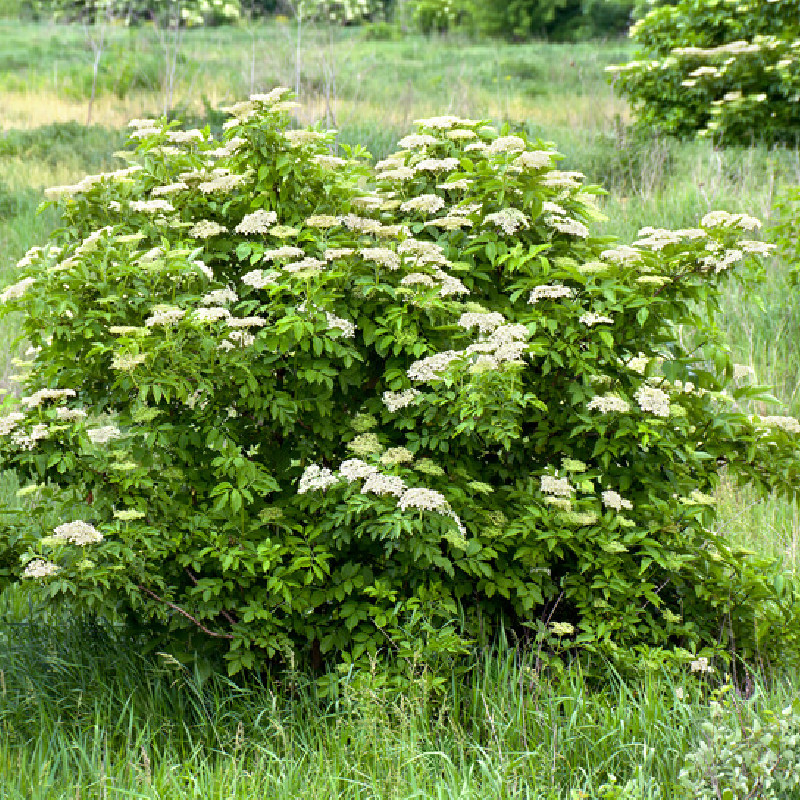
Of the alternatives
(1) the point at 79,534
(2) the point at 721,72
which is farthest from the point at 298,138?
(2) the point at 721,72

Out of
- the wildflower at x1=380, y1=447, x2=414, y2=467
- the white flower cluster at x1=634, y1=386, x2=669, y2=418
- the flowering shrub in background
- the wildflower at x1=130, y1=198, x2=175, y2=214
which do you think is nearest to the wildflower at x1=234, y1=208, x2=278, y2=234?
the flowering shrub in background

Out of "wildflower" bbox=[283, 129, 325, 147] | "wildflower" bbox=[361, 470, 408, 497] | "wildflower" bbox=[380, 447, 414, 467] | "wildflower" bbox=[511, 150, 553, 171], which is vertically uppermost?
"wildflower" bbox=[283, 129, 325, 147]

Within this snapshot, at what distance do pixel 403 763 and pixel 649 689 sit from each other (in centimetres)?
93

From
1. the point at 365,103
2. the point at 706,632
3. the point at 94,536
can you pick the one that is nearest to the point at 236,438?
the point at 94,536

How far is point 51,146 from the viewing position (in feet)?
39.7

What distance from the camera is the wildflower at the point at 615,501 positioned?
3328 mm

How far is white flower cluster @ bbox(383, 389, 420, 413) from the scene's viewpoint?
3219 millimetres

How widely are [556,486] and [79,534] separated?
162 centimetres

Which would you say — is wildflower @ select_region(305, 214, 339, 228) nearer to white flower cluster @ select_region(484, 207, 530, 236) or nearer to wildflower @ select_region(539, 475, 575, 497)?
white flower cluster @ select_region(484, 207, 530, 236)

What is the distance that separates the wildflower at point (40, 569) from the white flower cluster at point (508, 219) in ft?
6.29

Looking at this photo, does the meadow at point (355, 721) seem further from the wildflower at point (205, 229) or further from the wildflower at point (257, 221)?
the wildflower at point (257, 221)

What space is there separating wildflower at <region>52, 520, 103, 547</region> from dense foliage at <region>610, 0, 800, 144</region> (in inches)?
393

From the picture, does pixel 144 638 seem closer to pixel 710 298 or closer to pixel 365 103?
pixel 710 298

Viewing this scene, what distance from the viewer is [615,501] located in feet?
11.0
